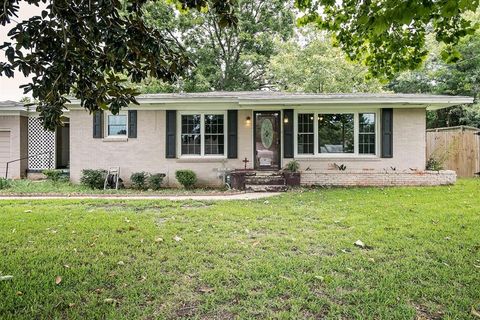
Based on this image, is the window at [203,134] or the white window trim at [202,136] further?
the window at [203,134]

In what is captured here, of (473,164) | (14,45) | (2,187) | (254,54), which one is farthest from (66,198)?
(254,54)

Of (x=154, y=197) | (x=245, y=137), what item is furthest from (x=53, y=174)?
(x=245, y=137)

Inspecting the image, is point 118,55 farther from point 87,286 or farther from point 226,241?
point 226,241

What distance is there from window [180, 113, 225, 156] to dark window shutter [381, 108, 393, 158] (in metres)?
5.45

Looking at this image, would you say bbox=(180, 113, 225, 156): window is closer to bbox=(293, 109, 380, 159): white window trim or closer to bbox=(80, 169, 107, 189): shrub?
bbox=(293, 109, 380, 159): white window trim

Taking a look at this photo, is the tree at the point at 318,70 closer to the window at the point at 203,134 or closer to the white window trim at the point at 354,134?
the white window trim at the point at 354,134

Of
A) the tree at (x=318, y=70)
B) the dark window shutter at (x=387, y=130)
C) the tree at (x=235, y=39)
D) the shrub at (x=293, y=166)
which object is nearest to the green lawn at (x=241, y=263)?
the shrub at (x=293, y=166)

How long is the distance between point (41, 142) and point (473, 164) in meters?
17.6

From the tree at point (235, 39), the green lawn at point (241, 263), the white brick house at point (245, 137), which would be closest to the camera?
the green lawn at point (241, 263)

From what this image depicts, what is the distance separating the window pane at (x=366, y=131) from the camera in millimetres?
11172

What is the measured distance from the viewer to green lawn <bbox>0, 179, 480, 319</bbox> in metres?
2.75

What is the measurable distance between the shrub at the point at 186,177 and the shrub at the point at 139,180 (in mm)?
1095

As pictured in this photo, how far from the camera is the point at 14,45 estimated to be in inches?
112

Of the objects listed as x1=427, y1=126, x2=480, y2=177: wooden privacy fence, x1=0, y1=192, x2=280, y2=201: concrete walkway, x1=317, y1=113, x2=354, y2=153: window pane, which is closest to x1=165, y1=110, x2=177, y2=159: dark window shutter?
x1=0, y1=192, x2=280, y2=201: concrete walkway
